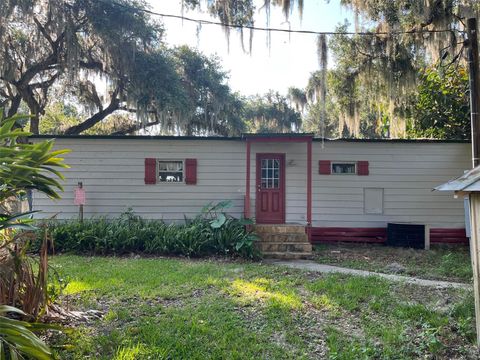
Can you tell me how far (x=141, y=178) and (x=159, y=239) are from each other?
2.12m

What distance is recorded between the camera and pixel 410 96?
9.91 meters

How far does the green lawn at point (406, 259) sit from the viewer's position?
5670 millimetres

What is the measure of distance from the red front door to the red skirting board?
110cm

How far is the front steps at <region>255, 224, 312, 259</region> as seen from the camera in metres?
7.07

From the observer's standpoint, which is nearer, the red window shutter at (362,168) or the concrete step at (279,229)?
the concrete step at (279,229)

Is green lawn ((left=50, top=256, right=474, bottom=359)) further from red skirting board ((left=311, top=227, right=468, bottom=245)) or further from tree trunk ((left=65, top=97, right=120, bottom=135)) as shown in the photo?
tree trunk ((left=65, top=97, right=120, bottom=135))

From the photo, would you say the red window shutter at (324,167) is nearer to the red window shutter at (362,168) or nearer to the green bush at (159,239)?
the red window shutter at (362,168)

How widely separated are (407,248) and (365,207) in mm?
1389

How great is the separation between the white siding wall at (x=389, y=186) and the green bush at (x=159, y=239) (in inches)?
103

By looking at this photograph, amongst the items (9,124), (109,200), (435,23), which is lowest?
(109,200)

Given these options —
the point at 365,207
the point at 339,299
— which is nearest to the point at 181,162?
the point at 365,207

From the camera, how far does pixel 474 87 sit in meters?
5.95

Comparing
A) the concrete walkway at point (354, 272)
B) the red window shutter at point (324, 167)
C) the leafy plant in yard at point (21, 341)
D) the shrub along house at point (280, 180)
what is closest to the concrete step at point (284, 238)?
the concrete walkway at point (354, 272)

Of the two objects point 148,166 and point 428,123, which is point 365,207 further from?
point 148,166
